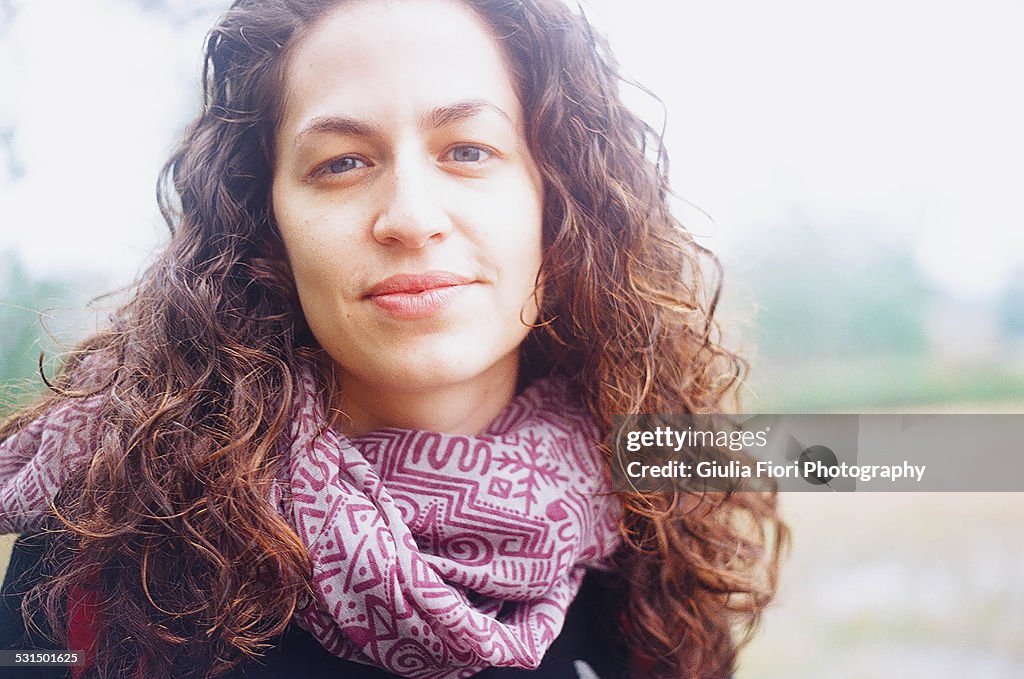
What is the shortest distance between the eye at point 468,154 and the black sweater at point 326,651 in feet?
1.79

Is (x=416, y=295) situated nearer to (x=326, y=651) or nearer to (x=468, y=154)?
(x=468, y=154)

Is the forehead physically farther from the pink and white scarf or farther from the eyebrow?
the pink and white scarf

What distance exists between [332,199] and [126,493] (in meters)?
0.39

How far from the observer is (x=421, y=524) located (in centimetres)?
92

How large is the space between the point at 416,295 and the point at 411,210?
92mm

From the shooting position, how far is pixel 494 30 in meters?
0.96

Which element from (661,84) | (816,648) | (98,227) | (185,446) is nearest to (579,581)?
(816,648)

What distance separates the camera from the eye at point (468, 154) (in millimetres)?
934

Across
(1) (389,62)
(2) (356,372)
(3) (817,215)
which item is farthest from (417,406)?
(3) (817,215)

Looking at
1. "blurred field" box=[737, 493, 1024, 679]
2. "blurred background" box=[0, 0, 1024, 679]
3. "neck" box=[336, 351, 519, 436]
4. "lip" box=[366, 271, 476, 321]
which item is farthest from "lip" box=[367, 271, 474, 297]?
"blurred field" box=[737, 493, 1024, 679]

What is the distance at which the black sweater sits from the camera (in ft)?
3.06

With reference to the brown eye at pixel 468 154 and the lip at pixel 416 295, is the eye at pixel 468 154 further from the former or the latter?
the lip at pixel 416 295

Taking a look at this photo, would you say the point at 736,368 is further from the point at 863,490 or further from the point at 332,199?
the point at 332,199

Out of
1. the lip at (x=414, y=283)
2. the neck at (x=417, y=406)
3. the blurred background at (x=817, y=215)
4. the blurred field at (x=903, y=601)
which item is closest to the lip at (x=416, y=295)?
the lip at (x=414, y=283)
